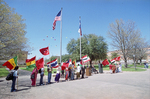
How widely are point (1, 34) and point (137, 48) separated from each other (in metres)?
47.1

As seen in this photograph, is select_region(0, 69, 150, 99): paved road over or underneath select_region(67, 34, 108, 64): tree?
underneath

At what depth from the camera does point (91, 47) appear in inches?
1597

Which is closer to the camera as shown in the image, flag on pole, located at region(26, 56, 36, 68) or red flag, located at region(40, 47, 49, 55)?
flag on pole, located at region(26, 56, 36, 68)

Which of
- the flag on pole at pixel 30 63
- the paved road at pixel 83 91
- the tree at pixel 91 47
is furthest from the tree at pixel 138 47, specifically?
→ the flag on pole at pixel 30 63

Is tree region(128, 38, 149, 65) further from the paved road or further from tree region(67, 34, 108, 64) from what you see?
the paved road

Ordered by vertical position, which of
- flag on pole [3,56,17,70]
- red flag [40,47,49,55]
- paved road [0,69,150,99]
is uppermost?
red flag [40,47,49,55]

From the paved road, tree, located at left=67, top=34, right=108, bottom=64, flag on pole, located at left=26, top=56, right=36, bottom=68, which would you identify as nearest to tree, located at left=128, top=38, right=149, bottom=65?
tree, located at left=67, top=34, right=108, bottom=64

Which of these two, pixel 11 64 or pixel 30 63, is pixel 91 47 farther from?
pixel 11 64

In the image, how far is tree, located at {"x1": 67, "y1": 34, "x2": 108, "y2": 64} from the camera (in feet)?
134

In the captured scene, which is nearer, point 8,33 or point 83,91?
point 83,91

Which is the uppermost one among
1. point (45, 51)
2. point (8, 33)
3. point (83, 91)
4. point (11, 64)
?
point (8, 33)

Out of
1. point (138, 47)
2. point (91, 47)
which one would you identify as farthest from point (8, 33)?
point (138, 47)

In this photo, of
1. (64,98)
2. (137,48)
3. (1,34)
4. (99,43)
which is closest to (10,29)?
(1,34)

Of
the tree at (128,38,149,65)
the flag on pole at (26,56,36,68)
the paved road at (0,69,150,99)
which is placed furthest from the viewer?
the tree at (128,38,149,65)
